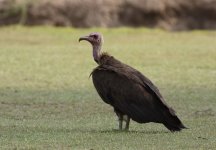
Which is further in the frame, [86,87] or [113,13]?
[113,13]

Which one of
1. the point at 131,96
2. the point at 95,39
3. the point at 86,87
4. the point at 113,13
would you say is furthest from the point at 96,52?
the point at 113,13

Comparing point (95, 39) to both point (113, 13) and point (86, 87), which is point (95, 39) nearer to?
point (86, 87)

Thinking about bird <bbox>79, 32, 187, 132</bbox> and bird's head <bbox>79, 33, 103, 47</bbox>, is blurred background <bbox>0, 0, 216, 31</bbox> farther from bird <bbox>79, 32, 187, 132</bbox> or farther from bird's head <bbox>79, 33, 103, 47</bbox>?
bird <bbox>79, 32, 187, 132</bbox>

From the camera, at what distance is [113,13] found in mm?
28641

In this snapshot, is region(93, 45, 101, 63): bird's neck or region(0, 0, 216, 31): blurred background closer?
region(93, 45, 101, 63): bird's neck

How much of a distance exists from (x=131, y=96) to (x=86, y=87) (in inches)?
221

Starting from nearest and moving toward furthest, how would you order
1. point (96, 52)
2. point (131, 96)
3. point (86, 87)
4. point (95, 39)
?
1. point (131, 96)
2. point (96, 52)
3. point (95, 39)
4. point (86, 87)

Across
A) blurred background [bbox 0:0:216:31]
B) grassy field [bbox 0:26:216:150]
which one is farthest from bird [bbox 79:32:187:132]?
blurred background [bbox 0:0:216:31]

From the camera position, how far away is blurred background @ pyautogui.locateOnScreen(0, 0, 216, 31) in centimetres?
2825

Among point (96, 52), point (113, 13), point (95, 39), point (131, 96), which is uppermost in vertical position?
point (95, 39)

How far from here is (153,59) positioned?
20.8 metres

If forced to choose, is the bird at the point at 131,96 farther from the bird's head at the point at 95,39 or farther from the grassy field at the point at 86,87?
the bird's head at the point at 95,39

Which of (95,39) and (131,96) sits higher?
(95,39)

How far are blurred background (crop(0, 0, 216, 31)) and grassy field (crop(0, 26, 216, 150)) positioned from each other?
0.61 metres
